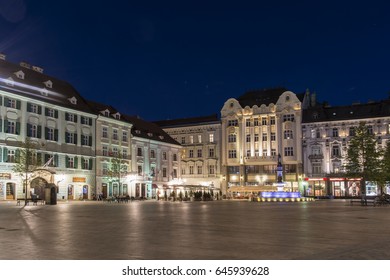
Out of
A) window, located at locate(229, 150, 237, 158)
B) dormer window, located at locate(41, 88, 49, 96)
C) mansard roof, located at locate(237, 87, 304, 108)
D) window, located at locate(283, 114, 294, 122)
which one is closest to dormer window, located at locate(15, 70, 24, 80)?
dormer window, located at locate(41, 88, 49, 96)

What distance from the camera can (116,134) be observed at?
243 feet

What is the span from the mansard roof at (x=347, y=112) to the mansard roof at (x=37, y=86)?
42455 mm

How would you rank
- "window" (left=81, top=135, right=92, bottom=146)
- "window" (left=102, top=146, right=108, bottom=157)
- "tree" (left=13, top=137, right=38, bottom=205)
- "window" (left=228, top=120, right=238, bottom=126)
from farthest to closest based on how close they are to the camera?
1. "window" (left=228, top=120, right=238, bottom=126)
2. "window" (left=102, top=146, right=108, bottom=157)
3. "window" (left=81, top=135, right=92, bottom=146)
4. "tree" (left=13, top=137, right=38, bottom=205)

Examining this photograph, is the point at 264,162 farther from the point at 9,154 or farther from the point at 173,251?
the point at 173,251

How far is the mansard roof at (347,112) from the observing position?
82488 mm

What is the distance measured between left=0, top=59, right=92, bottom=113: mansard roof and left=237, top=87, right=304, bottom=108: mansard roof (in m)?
38.1

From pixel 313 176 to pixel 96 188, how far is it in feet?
134

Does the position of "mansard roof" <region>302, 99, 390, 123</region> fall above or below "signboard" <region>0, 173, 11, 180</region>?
above

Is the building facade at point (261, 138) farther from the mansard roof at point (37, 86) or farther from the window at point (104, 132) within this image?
the mansard roof at point (37, 86)

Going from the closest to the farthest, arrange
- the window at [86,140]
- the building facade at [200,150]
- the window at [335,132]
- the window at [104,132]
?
the window at [86,140] → the window at [104,132] → the window at [335,132] → the building facade at [200,150]

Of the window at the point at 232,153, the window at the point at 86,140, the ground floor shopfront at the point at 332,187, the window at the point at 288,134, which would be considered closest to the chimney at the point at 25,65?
the window at the point at 86,140

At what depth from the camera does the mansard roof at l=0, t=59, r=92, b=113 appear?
56062mm

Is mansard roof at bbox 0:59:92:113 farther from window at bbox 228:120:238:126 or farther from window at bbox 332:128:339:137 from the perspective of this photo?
window at bbox 332:128:339:137

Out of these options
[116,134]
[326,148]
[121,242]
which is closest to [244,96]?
[326,148]
